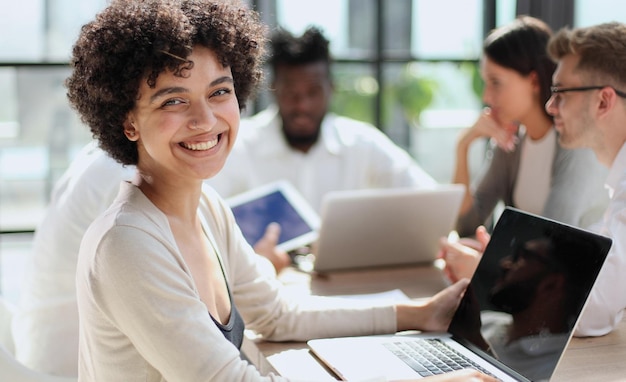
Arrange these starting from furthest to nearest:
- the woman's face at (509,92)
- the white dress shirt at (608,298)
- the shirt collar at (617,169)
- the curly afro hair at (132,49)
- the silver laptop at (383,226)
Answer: the woman's face at (509,92), the silver laptop at (383,226), the shirt collar at (617,169), the white dress shirt at (608,298), the curly afro hair at (132,49)

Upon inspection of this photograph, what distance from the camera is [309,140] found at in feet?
11.7

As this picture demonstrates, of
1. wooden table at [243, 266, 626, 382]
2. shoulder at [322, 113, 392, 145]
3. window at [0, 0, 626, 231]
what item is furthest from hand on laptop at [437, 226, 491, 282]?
window at [0, 0, 626, 231]

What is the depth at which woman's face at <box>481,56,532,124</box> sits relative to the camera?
9.55ft

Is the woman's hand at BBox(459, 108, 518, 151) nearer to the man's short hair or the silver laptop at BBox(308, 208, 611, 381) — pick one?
the man's short hair

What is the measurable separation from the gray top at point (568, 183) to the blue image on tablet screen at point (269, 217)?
838 mm

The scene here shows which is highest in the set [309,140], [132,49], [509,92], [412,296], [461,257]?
[132,49]

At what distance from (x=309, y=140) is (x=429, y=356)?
2140mm

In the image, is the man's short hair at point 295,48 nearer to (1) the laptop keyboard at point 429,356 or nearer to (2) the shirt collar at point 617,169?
(2) the shirt collar at point 617,169

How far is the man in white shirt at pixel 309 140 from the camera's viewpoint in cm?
350

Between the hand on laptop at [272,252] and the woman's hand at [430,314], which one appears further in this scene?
the hand on laptop at [272,252]

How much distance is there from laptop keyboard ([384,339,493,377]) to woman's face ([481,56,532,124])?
153 centimetres

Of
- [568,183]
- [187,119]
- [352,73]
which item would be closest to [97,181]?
[187,119]

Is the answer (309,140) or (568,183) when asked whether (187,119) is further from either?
(309,140)

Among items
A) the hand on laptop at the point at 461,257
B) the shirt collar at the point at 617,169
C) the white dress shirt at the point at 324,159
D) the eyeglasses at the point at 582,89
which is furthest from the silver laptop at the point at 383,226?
the white dress shirt at the point at 324,159
